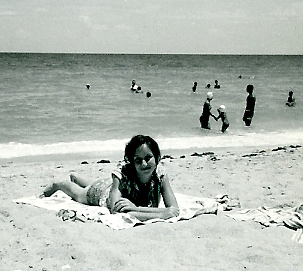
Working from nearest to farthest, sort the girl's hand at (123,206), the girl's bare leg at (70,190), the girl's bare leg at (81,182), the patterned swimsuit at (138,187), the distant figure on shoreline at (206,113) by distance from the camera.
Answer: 1. the girl's hand at (123,206)
2. the patterned swimsuit at (138,187)
3. the girl's bare leg at (70,190)
4. the girl's bare leg at (81,182)
5. the distant figure on shoreline at (206,113)

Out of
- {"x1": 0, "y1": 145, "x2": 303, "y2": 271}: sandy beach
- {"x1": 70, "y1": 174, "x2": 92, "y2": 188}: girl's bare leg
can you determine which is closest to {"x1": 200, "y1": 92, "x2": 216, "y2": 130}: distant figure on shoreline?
{"x1": 0, "y1": 145, "x2": 303, "y2": 271}: sandy beach

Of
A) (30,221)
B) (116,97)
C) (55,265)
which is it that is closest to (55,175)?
(30,221)

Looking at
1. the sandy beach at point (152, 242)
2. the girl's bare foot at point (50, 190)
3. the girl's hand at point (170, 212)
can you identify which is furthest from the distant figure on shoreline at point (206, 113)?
the girl's hand at point (170, 212)

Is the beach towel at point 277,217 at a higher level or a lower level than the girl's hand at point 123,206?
lower

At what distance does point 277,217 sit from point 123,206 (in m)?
1.59

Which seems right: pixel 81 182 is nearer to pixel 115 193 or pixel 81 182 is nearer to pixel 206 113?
pixel 115 193

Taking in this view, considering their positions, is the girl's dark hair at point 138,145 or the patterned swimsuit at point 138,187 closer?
the girl's dark hair at point 138,145

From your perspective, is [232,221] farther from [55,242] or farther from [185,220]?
[55,242]

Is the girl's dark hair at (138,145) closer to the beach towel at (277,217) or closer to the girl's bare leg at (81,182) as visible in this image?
the beach towel at (277,217)

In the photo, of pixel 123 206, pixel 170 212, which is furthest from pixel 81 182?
pixel 170 212

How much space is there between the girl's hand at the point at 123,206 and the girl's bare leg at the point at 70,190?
903 mm

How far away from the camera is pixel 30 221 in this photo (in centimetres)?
427

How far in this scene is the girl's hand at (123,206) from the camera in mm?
4191

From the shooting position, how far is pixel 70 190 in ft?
16.9
